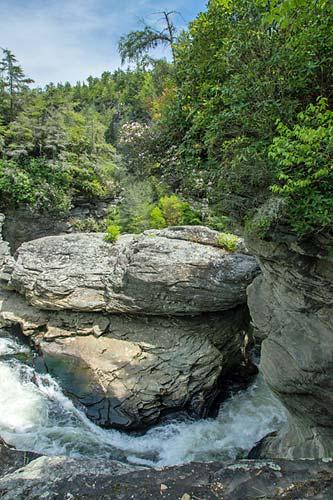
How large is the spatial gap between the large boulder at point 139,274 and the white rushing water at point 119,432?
3169mm

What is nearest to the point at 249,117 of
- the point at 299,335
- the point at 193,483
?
the point at 299,335

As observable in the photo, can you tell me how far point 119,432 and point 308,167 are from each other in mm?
9008

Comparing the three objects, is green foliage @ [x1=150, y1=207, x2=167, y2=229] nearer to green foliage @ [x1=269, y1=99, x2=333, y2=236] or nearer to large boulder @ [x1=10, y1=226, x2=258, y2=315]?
large boulder @ [x1=10, y1=226, x2=258, y2=315]

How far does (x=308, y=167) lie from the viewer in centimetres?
397

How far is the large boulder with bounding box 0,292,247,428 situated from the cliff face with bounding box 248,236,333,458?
326cm

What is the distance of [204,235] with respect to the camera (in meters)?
11.5

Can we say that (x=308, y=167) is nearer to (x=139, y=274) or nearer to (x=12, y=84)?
(x=139, y=274)

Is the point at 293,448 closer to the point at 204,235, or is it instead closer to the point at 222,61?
the point at 204,235

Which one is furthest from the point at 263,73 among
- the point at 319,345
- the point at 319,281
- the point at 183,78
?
the point at 319,345

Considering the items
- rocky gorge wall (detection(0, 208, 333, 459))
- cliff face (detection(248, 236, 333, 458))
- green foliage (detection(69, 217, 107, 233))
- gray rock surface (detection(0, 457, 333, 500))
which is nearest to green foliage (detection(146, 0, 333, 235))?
cliff face (detection(248, 236, 333, 458))

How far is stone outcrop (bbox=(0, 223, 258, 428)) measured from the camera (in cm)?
1014

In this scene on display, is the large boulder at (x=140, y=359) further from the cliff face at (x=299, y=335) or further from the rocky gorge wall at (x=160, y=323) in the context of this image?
the cliff face at (x=299, y=335)

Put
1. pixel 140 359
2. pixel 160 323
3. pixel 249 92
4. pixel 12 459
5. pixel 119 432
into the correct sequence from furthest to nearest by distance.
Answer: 1. pixel 160 323
2. pixel 140 359
3. pixel 119 432
4. pixel 12 459
5. pixel 249 92

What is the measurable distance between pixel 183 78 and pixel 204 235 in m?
5.92
